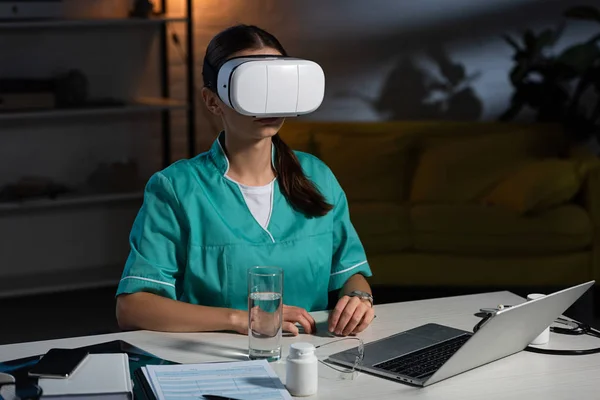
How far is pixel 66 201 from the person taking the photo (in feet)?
15.2

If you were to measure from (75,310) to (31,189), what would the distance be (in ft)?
2.03

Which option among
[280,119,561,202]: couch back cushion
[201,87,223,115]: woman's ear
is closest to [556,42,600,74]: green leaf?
[280,119,561,202]: couch back cushion

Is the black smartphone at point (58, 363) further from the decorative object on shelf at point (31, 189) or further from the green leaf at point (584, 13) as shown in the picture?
the green leaf at point (584, 13)

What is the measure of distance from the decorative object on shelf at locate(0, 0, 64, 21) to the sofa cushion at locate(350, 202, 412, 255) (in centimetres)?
171

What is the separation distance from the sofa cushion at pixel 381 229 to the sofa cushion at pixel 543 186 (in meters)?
0.46

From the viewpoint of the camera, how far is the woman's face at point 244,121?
1923 millimetres

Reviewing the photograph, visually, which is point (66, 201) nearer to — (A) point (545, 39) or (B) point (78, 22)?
(B) point (78, 22)

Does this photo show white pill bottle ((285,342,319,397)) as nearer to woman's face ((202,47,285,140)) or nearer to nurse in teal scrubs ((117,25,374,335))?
nurse in teal scrubs ((117,25,374,335))

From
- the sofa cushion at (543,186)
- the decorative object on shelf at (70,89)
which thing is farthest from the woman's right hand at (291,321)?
the decorative object on shelf at (70,89)

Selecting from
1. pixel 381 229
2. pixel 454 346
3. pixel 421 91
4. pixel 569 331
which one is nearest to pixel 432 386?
pixel 454 346

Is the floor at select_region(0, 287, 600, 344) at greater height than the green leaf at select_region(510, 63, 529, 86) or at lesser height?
lesser

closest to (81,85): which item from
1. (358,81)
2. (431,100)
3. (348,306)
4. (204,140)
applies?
(204,140)

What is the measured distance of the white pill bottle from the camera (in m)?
1.54

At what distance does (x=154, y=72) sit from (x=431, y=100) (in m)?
1.54
